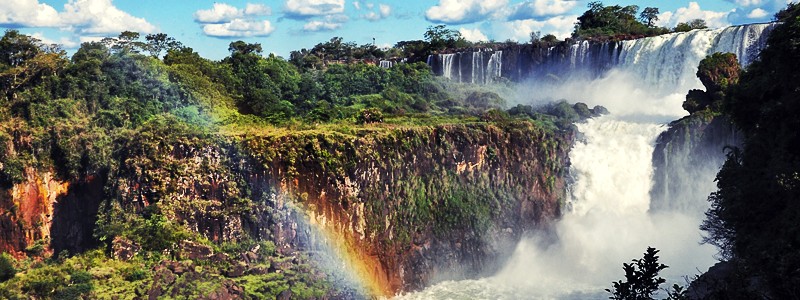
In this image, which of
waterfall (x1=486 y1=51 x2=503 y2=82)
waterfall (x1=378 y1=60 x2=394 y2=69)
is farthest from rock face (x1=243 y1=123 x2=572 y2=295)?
waterfall (x1=378 y1=60 x2=394 y2=69)

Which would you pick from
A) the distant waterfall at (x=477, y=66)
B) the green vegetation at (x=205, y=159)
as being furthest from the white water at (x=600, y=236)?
the distant waterfall at (x=477, y=66)

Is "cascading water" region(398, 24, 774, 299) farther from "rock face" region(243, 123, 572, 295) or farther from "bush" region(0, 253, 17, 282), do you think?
"bush" region(0, 253, 17, 282)

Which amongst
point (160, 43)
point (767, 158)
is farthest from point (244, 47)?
point (767, 158)

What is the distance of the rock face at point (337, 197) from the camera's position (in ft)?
84.1

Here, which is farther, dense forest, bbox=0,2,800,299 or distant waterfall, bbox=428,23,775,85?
distant waterfall, bbox=428,23,775,85

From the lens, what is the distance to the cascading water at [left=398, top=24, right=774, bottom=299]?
29.5 metres

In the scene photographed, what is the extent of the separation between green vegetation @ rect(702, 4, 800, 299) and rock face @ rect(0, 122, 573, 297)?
11.8 meters

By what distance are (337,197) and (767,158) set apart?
46.5 ft

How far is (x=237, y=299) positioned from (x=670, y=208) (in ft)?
65.7

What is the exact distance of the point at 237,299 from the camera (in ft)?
76.2

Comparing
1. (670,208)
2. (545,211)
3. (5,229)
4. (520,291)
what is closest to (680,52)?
(670,208)

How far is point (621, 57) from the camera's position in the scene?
145ft

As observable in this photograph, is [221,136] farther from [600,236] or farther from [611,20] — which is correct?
[611,20]

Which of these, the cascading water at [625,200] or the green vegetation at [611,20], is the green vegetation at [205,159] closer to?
the cascading water at [625,200]
